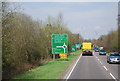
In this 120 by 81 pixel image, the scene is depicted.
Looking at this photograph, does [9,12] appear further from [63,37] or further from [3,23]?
[63,37]

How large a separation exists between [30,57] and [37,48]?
162 centimetres

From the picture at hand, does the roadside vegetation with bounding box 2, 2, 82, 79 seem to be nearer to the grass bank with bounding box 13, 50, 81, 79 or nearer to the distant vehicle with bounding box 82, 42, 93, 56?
Result: the grass bank with bounding box 13, 50, 81, 79

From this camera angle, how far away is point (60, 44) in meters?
34.1

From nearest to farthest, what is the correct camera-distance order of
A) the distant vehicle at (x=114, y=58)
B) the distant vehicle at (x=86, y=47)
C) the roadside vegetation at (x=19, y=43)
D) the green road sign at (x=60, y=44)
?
the roadside vegetation at (x=19, y=43) → the distant vehicle at (x=114, y=58) → the green road sign at (x=60, y=44) → the distant vehicle at (x=86, y=47)

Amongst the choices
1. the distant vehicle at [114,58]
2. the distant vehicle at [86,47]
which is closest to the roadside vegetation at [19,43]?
the distant vehicle at [114,58]

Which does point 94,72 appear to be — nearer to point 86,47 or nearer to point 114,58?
point 114,58

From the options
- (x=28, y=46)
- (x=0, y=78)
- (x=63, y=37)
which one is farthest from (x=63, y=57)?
(x=0, y=78)

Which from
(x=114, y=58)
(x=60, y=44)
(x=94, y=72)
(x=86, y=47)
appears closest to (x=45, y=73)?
(x=94, y=72)

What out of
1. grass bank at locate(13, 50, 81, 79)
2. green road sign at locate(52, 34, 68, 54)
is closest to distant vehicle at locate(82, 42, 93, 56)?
green road sign at locate(52, 34, 68, 54)

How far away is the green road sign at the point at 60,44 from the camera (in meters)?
33.9

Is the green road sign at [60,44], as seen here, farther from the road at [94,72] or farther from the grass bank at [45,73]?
the grass bank at [45,73]

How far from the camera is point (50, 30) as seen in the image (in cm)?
4344

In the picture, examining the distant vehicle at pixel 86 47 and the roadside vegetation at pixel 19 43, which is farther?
the distant vehicle at pixel 86 47

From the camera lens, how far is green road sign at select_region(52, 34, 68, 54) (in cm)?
3389
